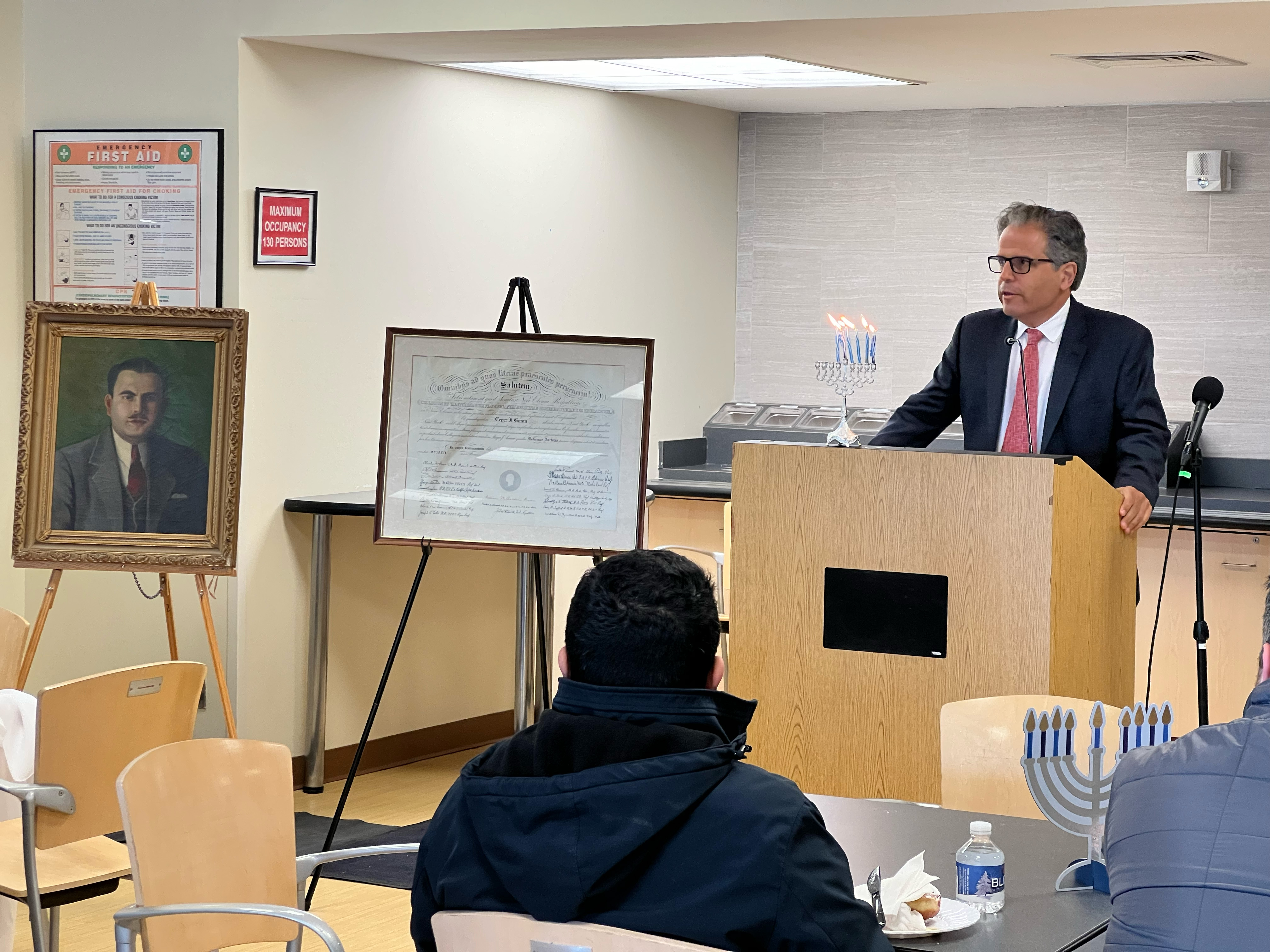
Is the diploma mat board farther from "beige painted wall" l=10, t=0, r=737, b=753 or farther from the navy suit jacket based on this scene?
the navy suit jacket

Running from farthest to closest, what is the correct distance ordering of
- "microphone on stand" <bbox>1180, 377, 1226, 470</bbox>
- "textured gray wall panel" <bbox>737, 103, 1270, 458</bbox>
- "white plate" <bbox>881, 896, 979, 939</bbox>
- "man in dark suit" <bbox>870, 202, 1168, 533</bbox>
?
"textured gray wall panel" <bbox>737, 103, 1270, 458</bbox> < "microphone on stand" <bbox>1180, 377, 1226, 470</bbox> < "man in dark suit" <bbox>870, 202, 1168, 533</bbox> < "white plate" <bbox>881, 896, 979, 939</bbox>

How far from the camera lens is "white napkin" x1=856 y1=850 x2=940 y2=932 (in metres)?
2.05

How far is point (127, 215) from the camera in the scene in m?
5.07

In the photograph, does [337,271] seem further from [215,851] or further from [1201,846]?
[1201,846]

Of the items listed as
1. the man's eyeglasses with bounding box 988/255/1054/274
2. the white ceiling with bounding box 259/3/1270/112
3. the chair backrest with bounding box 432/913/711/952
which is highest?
the white ceiling with bounding box 259/3/1270/112

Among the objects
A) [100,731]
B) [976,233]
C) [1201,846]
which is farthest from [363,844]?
[976,233]

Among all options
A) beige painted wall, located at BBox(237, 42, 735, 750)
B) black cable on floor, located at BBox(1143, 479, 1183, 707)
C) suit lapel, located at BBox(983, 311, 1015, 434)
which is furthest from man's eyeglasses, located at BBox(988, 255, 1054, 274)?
beige painted wall, located at BBox(237, 42, 735, 750)

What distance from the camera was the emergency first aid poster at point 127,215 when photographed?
5.00 metres

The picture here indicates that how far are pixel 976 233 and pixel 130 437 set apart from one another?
3931 millimetres

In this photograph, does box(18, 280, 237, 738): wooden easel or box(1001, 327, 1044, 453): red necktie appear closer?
box(1001, 327, 1044, 453): red necktie

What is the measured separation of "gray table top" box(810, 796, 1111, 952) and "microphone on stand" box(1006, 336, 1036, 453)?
1.41 metres

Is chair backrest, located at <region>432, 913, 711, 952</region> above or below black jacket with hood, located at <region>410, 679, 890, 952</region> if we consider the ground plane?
below

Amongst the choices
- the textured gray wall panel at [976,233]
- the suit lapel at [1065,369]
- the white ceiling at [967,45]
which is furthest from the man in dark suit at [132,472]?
the textured gray wall panel at [976,233]

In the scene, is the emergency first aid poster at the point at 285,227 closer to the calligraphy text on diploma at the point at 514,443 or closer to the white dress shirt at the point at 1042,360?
the calligraphy text on diploma at the point at 514,443
